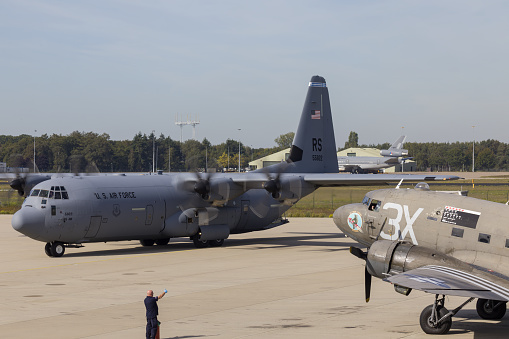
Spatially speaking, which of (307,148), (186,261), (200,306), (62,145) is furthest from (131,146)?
(200,306)

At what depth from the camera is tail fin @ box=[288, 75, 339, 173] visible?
1481 inches

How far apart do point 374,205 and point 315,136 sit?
20.1 m

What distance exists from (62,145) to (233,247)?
71780mm

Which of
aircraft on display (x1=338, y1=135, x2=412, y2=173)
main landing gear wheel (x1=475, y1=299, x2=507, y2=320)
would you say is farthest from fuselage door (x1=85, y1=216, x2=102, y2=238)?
aircraft on display (x1=338, y1=135, x2=412, y2=173)

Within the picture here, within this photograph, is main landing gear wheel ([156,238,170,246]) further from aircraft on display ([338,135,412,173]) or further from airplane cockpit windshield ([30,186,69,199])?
aircraft on display ([338,135,412,173])

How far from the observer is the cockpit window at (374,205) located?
18.0m

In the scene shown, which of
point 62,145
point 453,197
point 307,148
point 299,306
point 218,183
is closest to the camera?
point 453,197

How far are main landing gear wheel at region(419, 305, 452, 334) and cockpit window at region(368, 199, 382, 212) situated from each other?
3882 mm

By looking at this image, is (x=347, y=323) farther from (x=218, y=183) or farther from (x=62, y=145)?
(x=62, y=145)

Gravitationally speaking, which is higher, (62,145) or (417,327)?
(62,145)

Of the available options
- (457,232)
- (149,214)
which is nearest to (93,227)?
(149,214)

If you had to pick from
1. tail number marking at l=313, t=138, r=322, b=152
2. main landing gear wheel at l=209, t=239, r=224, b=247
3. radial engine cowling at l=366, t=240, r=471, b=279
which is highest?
tail number marking at l=313, t=138, r=322, b=152

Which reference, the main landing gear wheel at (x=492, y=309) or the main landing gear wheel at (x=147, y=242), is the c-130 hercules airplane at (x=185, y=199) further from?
the main landing gear wheel at (x=492, y=309)

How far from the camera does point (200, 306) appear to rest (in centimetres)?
1834
